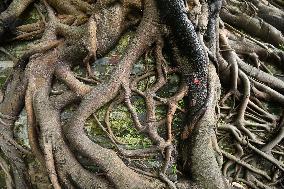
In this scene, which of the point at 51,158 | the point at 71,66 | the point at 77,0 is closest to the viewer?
the point at 51,158

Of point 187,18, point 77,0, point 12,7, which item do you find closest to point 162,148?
point 187,18

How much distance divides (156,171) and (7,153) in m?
1.19

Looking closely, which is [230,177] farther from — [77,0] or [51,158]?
[77,0]

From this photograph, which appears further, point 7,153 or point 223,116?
point 223,116

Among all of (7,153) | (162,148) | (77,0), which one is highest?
(77,0)

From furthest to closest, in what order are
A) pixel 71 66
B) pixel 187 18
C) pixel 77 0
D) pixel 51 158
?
pixel 77 0 → pixel 71 66 → pixel 187 18 → pixel 51 158

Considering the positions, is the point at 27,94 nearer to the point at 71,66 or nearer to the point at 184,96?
the point at 71,66

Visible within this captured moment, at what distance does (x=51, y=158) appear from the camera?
119 inches

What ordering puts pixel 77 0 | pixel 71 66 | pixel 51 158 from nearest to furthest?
pixel 51 158, pixel 71 66, pixel 77 0

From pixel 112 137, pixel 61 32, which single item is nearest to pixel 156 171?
pixel 112 137

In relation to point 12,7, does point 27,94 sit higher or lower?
lower

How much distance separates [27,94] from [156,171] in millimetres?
1173

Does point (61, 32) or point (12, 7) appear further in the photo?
point (12, 7)

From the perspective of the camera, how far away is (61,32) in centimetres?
356
